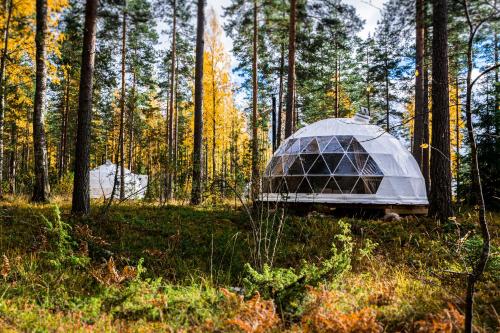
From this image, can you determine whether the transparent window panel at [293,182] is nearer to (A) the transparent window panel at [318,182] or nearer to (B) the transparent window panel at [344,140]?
(A) the transparent window panel at [318,182]

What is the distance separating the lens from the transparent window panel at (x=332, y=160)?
36.9 feet

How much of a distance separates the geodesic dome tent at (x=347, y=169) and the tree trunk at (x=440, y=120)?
163cm

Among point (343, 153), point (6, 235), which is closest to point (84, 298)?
point (6, 235)

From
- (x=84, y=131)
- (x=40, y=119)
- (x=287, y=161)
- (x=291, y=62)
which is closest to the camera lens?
(x=84, y=131)

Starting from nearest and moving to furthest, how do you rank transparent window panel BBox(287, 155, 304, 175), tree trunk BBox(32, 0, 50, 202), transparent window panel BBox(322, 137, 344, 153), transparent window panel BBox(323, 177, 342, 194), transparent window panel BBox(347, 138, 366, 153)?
1. tree trunk BBox(32, 0, 50, 202)
2. transparent window panel BBox(323, 177, 342, 194)
3. transparent window panel BBox(347, 138, 366, 153)
4. transparent window panel BBox(322, 137, 344, 153)
5. transparent window panel BBox(287, 155, 304, 175)

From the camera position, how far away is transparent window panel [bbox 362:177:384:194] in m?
10.7

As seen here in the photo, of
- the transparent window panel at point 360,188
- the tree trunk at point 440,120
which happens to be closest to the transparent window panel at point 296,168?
the transparent window panel at point 360,188

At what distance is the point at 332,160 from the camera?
1138 cm

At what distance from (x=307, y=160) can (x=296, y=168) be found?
17.8 inches

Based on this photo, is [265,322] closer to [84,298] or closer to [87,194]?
[84,298]

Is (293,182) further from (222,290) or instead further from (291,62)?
(222,290)

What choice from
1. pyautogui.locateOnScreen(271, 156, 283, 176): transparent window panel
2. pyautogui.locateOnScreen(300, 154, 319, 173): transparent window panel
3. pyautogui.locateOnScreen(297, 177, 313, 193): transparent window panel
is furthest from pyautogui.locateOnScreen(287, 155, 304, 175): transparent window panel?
Answer: pyautogui.locateOnScreen(271, 156, 283, 176): transparent window panel

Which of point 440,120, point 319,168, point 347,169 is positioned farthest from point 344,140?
point 440,120

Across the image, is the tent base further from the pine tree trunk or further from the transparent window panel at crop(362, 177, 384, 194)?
the pine tree trunk
